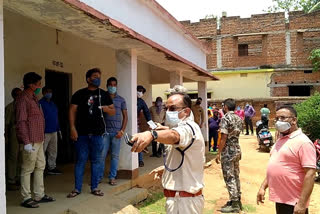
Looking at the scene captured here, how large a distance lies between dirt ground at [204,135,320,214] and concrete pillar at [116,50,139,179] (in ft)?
5.41

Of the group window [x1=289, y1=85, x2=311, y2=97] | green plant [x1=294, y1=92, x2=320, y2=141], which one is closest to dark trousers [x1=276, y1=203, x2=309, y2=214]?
green plant [x1=294, y1=92, x2=320, y2=141]

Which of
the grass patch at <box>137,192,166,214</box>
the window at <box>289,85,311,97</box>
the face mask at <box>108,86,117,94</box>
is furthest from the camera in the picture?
the window at <box>289,85,311,97</box>

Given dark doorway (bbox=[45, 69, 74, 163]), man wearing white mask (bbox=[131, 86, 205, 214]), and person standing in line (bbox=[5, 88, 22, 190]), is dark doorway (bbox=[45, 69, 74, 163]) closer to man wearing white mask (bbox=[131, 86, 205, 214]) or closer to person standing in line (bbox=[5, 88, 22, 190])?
person standing in line (bbox=[5, 88, 22, 190])

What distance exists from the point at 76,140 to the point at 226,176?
105 inches

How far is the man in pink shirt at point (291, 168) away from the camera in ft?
10.4

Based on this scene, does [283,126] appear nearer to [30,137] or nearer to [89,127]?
[89,127]

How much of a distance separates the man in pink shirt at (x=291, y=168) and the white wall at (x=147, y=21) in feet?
10.2

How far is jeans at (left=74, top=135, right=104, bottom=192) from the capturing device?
16.2 feet

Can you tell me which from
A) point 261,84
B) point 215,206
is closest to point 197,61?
point 215,206

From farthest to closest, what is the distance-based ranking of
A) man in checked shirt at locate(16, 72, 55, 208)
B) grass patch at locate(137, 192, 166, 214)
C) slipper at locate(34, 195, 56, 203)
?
1. grass patch at locate(137, 192, 166, 214)
2. slipper at locate(34, 195, 56, 203)
3. man in checked shirt at locate(16, 72, 55, 208)

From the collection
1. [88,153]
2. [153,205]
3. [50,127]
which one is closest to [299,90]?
[153,205]

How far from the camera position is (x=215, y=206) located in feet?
21.3

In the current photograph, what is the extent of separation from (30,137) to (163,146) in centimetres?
202

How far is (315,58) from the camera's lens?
22453 mm
